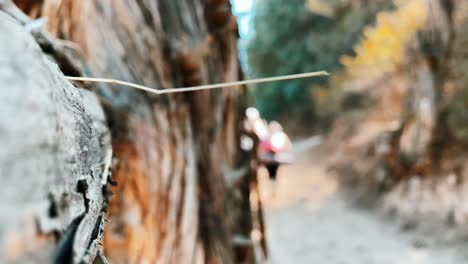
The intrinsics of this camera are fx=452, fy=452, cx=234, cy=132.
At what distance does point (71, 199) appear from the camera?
50 cm

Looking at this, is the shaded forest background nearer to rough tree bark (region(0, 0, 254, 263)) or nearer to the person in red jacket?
the person in red jacket

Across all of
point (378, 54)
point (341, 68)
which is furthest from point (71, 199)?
point (341, 68)

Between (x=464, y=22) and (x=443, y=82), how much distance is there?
688 mm

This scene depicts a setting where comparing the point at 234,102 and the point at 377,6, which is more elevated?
the point at 377,6

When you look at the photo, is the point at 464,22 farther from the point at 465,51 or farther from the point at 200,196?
the point at 200,196

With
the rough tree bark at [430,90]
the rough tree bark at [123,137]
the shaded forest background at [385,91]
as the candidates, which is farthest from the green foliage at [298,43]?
the rough tree bark at [123,137]

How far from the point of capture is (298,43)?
9992 millimetres

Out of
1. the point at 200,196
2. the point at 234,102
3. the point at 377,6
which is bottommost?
the point at 200,196

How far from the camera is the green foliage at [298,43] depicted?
8.80 metres

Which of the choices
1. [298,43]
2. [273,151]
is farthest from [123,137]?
[298,43]

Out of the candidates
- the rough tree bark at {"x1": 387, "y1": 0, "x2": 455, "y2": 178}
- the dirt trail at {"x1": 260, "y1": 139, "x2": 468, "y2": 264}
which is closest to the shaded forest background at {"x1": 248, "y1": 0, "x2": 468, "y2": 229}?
the rough tree bark at {"x1": 387, "y1": 0, "x2": 455, "y2": 178}

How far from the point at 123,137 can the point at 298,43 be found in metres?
8.95

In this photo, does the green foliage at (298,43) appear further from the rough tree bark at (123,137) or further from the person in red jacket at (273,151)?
the rough tree bark at (123,137)

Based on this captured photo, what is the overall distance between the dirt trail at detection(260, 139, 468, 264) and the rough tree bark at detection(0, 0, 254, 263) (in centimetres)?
204
